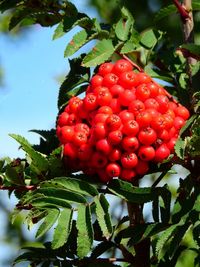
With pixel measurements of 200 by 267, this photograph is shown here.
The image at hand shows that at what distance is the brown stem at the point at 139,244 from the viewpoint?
1.60 metres

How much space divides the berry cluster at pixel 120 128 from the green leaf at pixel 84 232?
11cm

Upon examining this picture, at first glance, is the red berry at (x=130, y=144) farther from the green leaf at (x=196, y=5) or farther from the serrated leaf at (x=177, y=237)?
the green leaf at (x=196, y=5)

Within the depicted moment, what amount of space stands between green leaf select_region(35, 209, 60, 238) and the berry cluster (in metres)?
0.14

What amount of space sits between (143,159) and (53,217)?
27cm

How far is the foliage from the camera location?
1466 mm

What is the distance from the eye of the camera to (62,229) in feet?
4.77

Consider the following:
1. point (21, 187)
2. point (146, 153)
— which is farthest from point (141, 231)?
point (21, 187)

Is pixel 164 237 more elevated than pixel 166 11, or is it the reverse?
pixel 166 11

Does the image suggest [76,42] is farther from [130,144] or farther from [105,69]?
[130,144]

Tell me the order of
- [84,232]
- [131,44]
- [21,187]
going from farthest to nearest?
1. [131,44]
2. [21,187]
3. [84,232]

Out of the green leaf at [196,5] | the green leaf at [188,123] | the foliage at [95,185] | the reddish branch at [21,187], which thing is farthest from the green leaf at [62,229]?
the green leaf at [196,5]

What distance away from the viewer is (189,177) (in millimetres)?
1610

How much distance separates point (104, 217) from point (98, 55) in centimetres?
44

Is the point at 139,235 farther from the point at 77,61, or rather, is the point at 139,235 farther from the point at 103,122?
the point at 77,61
